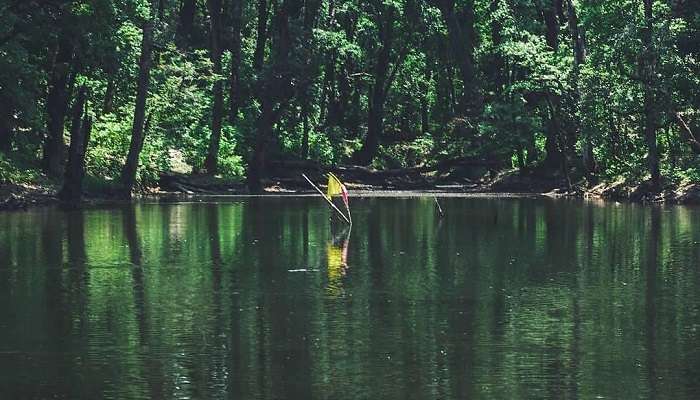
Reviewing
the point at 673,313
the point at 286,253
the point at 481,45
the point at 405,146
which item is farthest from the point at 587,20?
the point at 673,313

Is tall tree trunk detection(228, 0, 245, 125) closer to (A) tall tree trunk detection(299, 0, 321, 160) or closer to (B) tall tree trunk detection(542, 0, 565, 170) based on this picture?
(A) tall tree trunk detection(299, 0, 321, 160)

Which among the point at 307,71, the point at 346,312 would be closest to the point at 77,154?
the point at 307,71

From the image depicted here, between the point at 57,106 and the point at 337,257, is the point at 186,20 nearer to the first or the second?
the point at 57,106

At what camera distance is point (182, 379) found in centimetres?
1834

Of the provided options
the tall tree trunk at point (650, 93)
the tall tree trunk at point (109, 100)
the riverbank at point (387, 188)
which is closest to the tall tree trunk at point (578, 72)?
the riverbank at point (387, 188)

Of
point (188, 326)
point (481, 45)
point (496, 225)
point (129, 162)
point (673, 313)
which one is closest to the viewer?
point (188, 326)

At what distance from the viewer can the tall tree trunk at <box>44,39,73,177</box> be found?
204 ft

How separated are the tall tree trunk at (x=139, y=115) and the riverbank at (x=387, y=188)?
1.19 meters

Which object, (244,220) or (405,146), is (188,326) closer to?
(244,220)

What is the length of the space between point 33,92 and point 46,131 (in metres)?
4.38

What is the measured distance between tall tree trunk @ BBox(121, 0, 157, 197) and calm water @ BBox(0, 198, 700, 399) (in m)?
19.7

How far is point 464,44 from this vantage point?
89.9 metres

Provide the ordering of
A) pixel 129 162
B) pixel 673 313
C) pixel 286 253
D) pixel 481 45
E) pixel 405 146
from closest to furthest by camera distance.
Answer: pixel 673 313 < pixel 286 253 < pixel 129 162 < pixel 481 45 < pixel 405 146

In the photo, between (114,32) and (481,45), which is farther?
(481,45)
